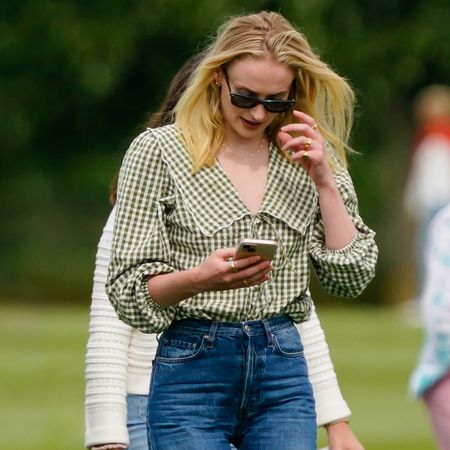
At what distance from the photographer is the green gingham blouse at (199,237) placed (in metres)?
4.80

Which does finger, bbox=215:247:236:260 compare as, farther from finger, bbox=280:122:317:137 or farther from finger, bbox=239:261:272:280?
finger, bbox=280:122:317:137

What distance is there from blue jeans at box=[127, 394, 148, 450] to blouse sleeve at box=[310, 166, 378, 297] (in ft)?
2.84

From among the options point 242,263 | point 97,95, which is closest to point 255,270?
point 242,263

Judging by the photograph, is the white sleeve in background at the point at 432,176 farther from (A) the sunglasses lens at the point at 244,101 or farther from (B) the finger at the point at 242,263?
(B) the finger at the point at 242,263

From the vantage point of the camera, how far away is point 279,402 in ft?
15.9

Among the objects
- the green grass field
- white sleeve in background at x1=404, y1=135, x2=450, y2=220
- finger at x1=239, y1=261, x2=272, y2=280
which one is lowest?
finger at x1=239, y1=261, x2=272, y2=280

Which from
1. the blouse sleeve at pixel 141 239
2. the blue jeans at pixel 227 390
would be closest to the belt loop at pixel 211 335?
the blue jeans at pixel 227 390

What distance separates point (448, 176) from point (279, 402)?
14.7m

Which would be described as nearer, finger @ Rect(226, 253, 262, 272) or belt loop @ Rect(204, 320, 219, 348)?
finger @ Rect(226, 253, 262, 272)

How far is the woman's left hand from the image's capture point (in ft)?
15.7

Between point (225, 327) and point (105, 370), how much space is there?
0.81 meters

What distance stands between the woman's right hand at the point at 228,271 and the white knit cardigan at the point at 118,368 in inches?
32.1

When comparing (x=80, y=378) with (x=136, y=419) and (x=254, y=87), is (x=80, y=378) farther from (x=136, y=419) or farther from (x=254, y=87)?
(x=254, y=87)

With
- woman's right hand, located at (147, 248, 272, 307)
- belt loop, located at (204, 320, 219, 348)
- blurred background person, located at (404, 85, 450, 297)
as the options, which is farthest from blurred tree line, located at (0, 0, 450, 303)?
woman's right hand, located at (147, 248, 272, 307)
